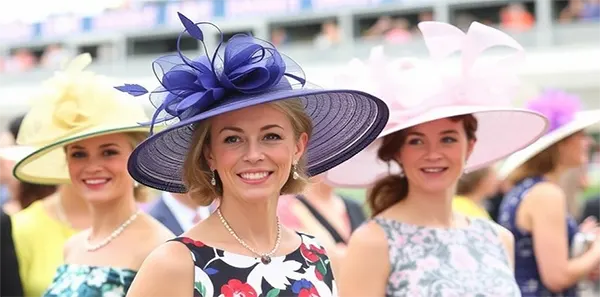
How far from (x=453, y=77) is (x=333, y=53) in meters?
14.1

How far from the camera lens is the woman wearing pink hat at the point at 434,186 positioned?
2.58m

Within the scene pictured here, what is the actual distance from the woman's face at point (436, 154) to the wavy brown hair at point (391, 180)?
0.03 m

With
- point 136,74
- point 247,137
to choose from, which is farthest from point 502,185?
point 136,74

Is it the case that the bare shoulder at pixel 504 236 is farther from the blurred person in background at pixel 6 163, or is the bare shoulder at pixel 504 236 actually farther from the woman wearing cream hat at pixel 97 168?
the blurred person in background at pixel 6 163

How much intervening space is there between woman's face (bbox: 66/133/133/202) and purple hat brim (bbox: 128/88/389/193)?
554 millimetres

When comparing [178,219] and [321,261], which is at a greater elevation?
[321,261]

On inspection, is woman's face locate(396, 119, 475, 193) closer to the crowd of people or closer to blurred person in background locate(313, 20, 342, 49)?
the crowd of people

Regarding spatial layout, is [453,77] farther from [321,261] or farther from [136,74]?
[136,74]

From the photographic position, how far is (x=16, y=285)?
3006 millimetres

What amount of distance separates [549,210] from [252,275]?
1913mm

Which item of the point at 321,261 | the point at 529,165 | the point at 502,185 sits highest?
the point at 321,261

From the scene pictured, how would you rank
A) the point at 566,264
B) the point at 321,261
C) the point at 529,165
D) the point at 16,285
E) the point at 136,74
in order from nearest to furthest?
the point at 321,261 → the point at 16,285 → the point at 566,264 → the point at 529,165 → the point at 136,74

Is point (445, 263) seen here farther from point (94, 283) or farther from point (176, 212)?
point (176, 212)

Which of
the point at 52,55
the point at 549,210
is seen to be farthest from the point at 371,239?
the point at 52,55
